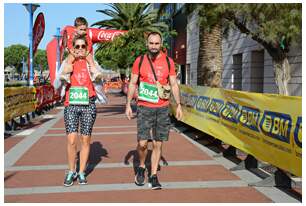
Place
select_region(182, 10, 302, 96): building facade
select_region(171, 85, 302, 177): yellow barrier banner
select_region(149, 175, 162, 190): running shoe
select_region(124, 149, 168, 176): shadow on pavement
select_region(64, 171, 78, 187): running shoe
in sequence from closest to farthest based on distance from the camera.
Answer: select_region(171, 85, 302, 177): yellow barrier banner
select_region(149, 175, 162, 190): running shoe
select_region(64, 171, 78, 187): running shoe
select_region(124, 149, 168, 176): shadow on pavement
select_region(182, 10, 302, 96): building facade

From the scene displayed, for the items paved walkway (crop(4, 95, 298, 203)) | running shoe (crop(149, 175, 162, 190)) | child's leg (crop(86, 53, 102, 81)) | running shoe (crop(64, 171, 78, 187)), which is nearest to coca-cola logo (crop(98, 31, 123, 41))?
paved walkway (crop(4, 95, 298, 203))

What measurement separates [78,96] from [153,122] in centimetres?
103

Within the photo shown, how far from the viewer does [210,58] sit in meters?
14.8

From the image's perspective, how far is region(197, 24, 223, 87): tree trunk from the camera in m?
14.5

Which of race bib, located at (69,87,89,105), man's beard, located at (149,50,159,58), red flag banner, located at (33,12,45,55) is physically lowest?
race bib, located at (69,87,89,105)

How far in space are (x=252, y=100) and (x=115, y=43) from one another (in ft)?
54.5

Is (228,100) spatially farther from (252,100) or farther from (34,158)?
(34,158)

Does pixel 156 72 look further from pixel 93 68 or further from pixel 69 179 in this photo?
pixel 69 179

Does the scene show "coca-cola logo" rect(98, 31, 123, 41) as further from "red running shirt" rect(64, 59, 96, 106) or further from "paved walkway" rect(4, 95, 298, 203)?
"red running shirt" rect(64, 59, 96, 106)

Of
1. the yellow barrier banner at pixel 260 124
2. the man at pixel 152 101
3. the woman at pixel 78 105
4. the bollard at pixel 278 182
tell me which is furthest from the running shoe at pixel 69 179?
the yellow barrier banner at pixel 260 124

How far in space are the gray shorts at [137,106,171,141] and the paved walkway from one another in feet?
2.14

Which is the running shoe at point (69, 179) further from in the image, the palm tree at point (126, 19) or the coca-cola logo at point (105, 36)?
the palm tree at point (126, 19)

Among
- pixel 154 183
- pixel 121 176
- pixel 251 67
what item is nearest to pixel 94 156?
pixel 121 176

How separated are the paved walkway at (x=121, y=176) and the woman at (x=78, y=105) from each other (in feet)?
1.25
